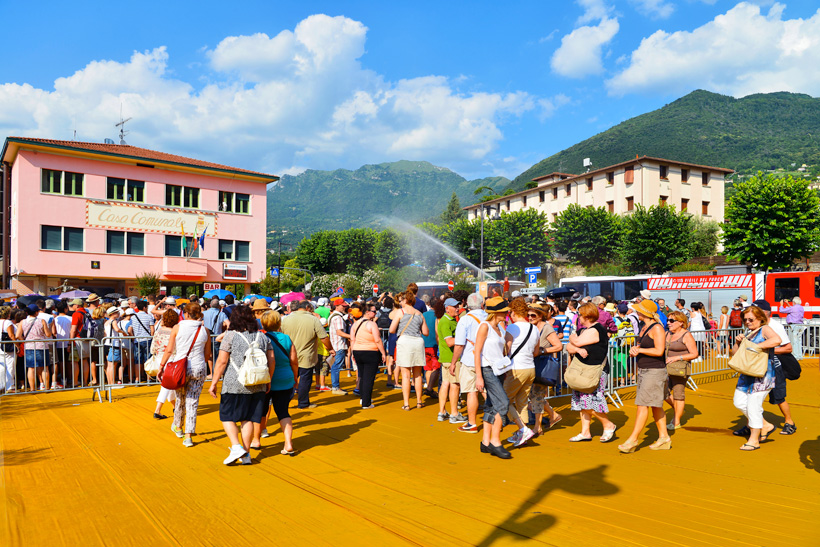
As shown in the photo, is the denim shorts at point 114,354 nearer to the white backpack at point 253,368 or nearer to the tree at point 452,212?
the white backpack at point 253,368

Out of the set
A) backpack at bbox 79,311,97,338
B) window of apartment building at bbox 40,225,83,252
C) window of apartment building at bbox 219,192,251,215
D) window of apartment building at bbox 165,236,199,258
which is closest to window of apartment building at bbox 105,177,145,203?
window of apartment building at bbox 40,225,83,252

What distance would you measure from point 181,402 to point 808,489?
7108 mm

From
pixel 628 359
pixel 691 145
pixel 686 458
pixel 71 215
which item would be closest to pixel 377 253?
pixel 71 215

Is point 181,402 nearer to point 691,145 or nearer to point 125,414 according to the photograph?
point 125,414

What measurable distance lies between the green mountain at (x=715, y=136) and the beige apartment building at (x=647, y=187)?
48663 millimetres

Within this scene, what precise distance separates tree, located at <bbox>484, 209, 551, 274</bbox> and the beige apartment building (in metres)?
3.59

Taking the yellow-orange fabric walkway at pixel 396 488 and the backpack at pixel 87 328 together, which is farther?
the backpack at pixel 87 328

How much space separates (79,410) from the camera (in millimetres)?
9391

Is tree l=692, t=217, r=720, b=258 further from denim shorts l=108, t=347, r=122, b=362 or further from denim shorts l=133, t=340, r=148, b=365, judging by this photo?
denim shorts l=108, t=347, r=122, b=362

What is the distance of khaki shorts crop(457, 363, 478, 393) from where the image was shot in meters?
7.52

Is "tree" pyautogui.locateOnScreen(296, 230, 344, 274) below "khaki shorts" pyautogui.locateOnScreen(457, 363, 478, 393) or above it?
above

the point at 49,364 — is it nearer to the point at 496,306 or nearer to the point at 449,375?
the point at 449,375

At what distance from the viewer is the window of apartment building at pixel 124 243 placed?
35.2m

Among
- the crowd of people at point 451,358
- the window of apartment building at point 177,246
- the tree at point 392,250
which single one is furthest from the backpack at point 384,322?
the tree at point 392,250
